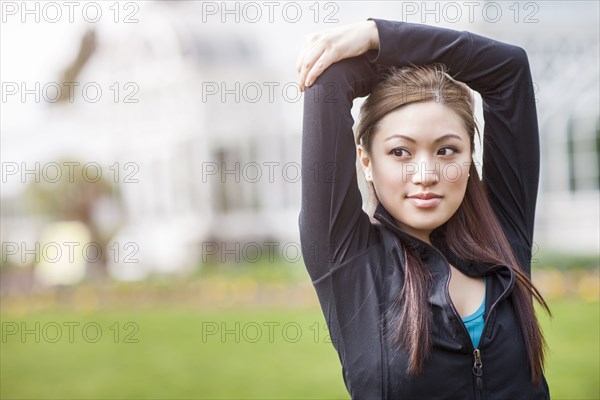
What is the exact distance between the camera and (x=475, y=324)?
78.3 inches

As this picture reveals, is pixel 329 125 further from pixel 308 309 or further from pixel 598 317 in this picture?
pixel 308 309

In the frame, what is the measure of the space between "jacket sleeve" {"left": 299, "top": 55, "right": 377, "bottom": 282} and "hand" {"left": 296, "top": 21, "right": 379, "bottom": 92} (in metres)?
0.03

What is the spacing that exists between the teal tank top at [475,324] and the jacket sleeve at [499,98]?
31 cm

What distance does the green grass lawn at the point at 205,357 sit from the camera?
5387 millimetres

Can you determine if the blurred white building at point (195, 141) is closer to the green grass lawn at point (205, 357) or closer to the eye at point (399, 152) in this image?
the green grass lawn at point (205, 357)

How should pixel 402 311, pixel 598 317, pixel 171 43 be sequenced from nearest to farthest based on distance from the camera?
pixel 402 311 < pixel 598 317 < pixel 171 43

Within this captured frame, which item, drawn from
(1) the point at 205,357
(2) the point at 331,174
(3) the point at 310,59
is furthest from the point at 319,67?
(1) the point at 205,357

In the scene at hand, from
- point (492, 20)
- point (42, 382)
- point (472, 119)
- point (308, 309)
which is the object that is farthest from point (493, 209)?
point (492, 20)

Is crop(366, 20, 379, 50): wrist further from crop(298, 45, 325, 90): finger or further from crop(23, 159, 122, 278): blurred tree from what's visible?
crop(23, 159, 122, 278): blurred tree

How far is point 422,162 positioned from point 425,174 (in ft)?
0.11

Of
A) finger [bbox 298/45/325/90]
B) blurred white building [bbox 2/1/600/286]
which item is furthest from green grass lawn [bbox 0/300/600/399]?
blurred white building [bbox 2/1/600/286]

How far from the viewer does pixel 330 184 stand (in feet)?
6.65

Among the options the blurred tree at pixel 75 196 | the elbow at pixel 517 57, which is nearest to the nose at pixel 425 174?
the elbow at pixel 517 57

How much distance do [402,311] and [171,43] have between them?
1579 cm
